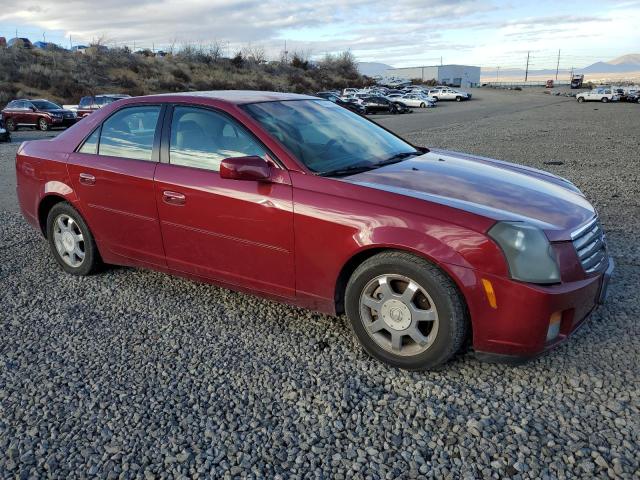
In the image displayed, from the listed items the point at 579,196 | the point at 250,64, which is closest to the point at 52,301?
the point at 579,196

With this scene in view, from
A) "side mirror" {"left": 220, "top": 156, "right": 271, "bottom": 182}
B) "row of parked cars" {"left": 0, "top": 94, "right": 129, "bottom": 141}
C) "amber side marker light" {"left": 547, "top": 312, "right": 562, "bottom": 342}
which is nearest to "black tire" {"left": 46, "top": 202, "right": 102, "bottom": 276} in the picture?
"side mirror" {"left": 220, "top": 156, "right": 271, "bottom": 182}

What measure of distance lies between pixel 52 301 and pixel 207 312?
131 cm

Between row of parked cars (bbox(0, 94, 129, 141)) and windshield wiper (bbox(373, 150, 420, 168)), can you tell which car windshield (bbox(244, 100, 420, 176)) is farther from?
row of parked cars (bbox(0, 94, 129, 141))

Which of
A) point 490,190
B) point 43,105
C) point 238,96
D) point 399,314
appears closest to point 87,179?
point 238,96

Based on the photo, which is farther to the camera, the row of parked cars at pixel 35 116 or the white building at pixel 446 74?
the white building at pixel 446 74

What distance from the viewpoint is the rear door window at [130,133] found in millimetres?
4148

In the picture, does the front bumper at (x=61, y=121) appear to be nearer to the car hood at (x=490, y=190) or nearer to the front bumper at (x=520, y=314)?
the car hood at (x=490, y=190)

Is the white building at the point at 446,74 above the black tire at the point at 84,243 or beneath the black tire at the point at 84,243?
above

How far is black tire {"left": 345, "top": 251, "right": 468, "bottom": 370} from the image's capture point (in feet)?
9.72

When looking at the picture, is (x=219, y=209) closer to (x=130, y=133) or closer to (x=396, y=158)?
(x=130, y=133)

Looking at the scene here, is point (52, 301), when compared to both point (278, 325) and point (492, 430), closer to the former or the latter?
point (278, 325)

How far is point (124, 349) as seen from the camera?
3.55 metres

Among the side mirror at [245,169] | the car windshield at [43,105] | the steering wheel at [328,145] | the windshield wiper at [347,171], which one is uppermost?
the steering wheel at [328,145]

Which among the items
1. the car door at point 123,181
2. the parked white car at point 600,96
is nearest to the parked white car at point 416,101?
the parked white car at point 600,96
